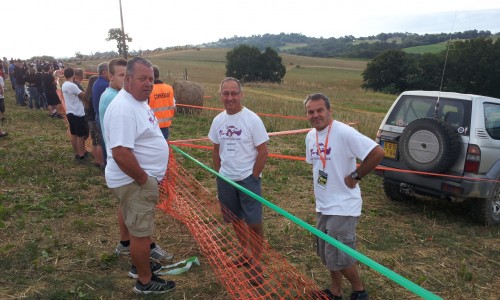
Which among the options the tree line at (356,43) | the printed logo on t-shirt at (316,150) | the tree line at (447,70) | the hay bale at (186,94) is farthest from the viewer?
the tree line at (356,43)

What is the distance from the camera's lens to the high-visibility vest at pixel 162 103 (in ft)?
20.7

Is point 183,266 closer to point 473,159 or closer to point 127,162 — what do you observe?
point 127,162

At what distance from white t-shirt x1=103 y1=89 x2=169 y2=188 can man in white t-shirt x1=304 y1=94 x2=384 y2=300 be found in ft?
3.77

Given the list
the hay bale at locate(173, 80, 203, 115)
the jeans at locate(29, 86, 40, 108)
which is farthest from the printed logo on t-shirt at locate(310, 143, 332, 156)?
the jeans at locate(29, 86, 40, 108)

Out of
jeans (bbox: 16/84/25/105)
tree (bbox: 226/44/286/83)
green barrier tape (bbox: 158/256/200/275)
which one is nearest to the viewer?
green barrier tape (bbox: 158/256/200/275)

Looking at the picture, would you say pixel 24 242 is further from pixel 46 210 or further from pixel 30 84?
pixel 30 84

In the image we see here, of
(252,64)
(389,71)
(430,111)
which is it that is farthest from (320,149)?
(252,64)

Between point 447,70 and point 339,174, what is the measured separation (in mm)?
51247

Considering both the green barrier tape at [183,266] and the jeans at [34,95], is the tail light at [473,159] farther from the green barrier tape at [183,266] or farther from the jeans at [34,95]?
the jeans at [34,95]

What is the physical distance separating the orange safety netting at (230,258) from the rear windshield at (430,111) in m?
2.67

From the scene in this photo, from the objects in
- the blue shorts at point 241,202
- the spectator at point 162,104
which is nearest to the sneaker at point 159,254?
the blue shorts at point 241,202

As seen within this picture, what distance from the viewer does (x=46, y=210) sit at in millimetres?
4875

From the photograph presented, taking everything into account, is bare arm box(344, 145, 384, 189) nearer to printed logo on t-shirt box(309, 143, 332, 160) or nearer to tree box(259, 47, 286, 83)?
printed logo on t-shirt box(309, 143, 332, 160)

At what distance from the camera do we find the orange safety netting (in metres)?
3.29
